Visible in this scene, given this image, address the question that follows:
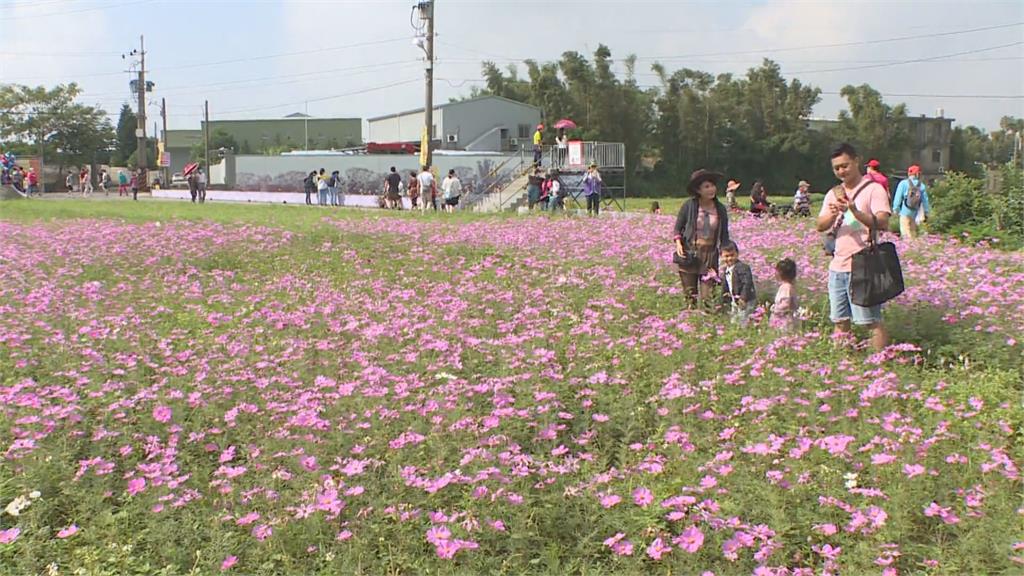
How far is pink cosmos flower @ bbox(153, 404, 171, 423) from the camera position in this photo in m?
4.15

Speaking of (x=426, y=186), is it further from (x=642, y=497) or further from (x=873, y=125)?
(x=873, y=125)

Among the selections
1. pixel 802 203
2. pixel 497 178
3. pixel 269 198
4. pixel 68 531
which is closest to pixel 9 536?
pixel 68 531

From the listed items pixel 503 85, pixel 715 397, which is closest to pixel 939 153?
pixel 503 85

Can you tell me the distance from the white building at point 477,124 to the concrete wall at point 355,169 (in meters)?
6.68

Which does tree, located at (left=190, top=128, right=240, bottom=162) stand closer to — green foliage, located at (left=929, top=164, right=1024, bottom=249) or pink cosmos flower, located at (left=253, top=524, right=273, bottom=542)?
green foliage, located at (left=929, top=164, right=1024, bottom=249)

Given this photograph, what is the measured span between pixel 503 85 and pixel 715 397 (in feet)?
174

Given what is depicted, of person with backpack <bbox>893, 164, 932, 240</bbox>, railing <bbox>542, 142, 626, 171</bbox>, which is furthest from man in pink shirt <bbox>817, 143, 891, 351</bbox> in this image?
railing <bbox>542, 142, 626, 171</bbox>

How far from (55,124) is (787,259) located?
63.7 meters

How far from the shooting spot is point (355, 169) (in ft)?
125

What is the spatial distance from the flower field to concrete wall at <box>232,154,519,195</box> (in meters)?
24.5

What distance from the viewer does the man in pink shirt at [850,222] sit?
5191mm

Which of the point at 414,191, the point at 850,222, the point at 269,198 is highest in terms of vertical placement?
the point at 414,191

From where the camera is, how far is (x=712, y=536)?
3.18m

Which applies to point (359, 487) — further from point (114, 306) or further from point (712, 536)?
point (114, 306)
